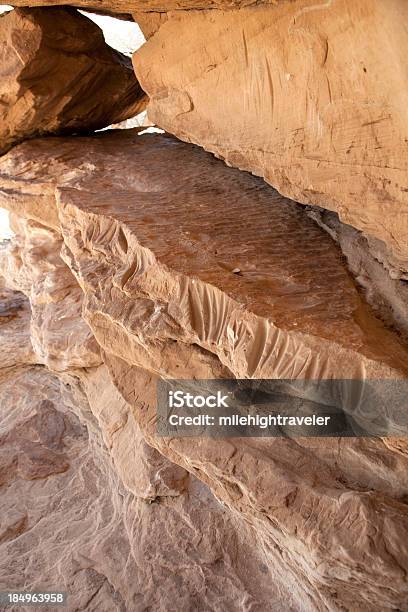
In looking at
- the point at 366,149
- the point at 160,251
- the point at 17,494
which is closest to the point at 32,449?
the point at 17,494

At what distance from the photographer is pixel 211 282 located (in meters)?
2.27

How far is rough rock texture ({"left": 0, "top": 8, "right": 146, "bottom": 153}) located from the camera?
3701 mm

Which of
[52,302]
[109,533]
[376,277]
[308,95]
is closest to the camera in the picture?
[308,95]

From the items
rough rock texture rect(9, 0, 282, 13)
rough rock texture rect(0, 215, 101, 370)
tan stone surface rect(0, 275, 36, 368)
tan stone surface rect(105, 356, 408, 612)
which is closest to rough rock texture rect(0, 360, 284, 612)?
rough rock texture rect(0, 215, 101, 370)

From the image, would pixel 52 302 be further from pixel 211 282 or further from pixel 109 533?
pixel 211 282

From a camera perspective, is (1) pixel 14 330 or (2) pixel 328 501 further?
(1) pixel 14 330

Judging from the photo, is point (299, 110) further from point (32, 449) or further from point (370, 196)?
point (32, 449)

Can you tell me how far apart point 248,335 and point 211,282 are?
0.33 m

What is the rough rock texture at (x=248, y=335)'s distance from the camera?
1.92 metres

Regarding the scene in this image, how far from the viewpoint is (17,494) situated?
476 cm

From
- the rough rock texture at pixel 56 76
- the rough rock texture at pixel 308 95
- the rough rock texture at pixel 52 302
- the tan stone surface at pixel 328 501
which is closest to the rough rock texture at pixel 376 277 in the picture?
the rough rock texture at pixel 308 95

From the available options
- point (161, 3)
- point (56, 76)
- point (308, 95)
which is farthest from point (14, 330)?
point (308, 95)

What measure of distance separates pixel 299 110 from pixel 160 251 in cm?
92

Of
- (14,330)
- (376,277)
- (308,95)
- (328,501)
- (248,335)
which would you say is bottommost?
(14,330)
